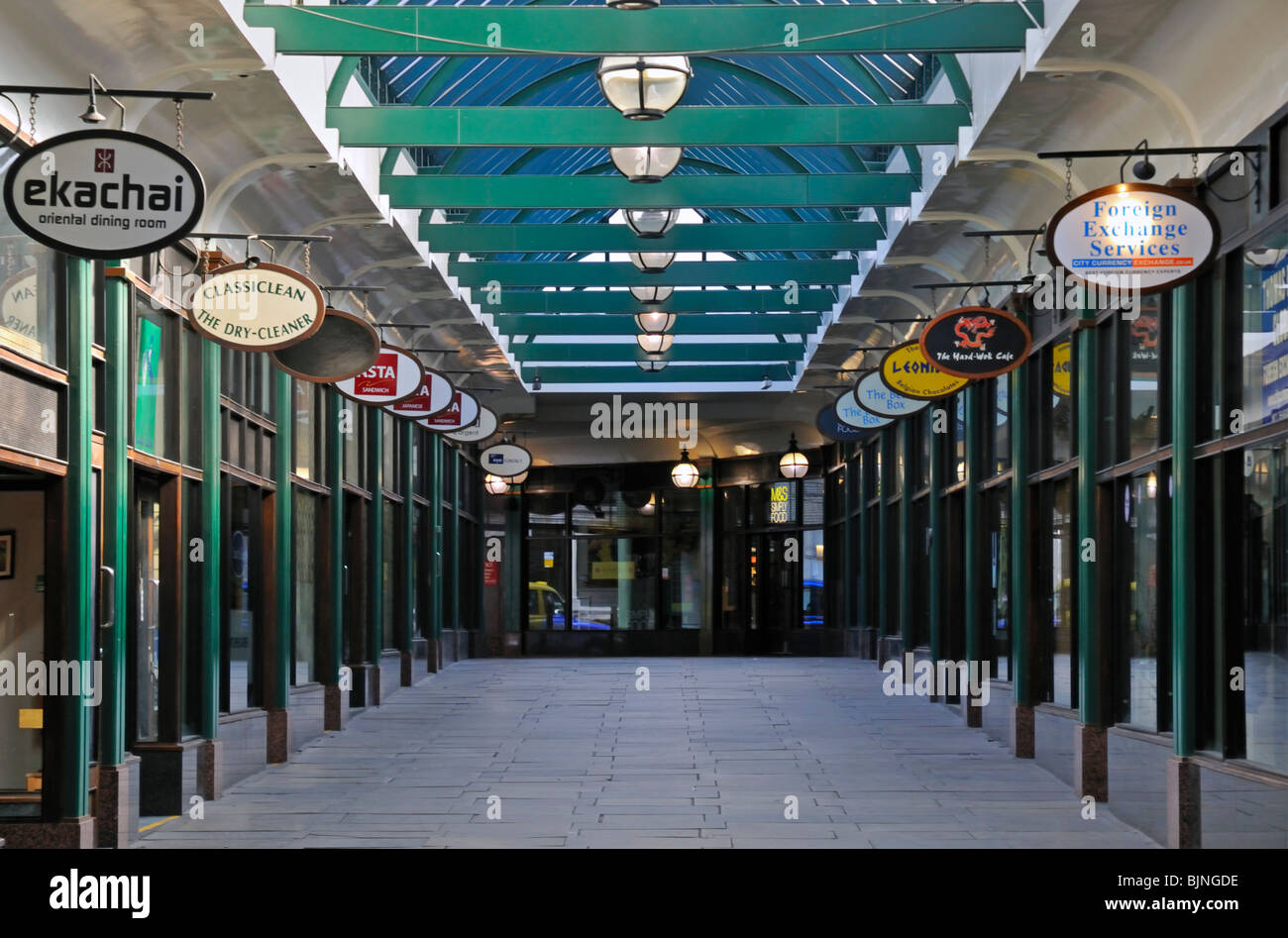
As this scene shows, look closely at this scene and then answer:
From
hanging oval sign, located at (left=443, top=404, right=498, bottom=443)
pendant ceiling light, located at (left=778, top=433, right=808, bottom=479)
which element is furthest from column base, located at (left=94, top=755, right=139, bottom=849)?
pendant ceiling light, located at (left=778, top=433, right=808, bottom=479)

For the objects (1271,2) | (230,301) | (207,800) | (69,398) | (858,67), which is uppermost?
(858,67)

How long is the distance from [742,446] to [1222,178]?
1999 centimetres

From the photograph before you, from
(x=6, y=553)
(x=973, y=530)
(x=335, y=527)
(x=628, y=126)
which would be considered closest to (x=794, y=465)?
(x=973, y=530)

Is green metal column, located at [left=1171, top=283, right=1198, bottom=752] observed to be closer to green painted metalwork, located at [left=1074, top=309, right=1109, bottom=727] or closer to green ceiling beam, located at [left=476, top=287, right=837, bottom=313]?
green painted metalwork, located at [left=1074, top=309, right=1109, bottom=727]

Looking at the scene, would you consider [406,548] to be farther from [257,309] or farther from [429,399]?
[257,309]

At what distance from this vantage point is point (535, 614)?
1134 inches

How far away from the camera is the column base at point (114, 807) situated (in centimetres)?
837

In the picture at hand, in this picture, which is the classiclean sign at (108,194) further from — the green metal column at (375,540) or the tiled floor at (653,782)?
the green metal column at (375,540)

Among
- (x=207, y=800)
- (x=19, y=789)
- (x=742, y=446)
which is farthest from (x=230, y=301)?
(x=742, y=446)

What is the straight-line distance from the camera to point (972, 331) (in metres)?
10.5

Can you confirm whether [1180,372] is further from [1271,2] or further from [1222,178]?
[1271,2]

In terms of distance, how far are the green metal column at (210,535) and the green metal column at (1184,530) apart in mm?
5916

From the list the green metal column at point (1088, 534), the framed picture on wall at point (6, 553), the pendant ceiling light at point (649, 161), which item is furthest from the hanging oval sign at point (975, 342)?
the framed picture on wall at point (6, 553)

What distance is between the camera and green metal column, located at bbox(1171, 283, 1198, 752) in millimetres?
8305
